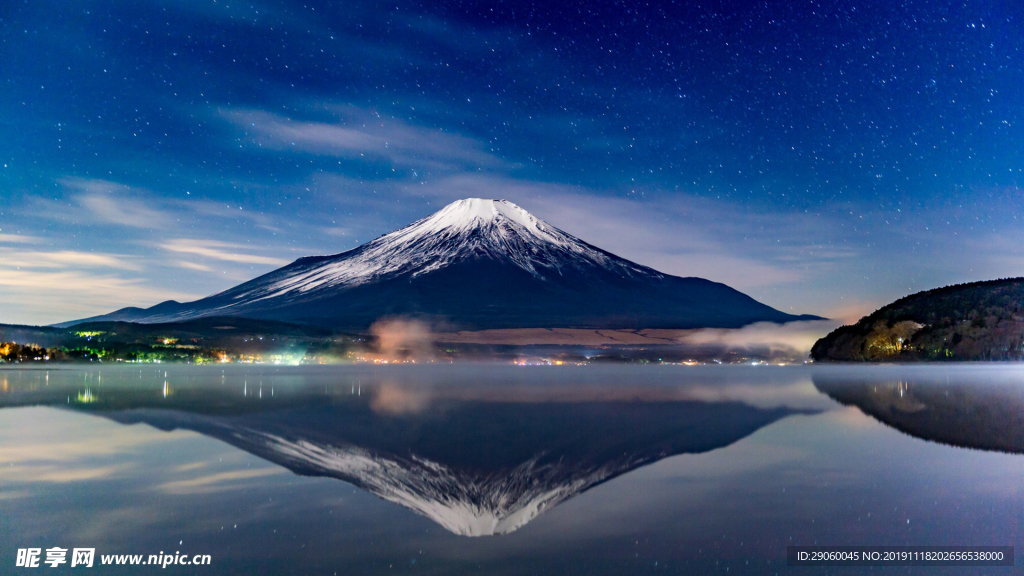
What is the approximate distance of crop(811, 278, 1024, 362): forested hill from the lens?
121812 mm

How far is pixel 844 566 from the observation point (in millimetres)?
8562

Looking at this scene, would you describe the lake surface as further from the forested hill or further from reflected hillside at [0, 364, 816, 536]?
the forested hill

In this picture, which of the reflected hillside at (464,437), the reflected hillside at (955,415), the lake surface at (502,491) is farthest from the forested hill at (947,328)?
the lake surface at (502,491)

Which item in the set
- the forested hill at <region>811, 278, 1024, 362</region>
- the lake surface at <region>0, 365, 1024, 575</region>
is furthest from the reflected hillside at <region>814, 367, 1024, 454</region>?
the forested hill at <region>811, 278, 1024, 362</region>

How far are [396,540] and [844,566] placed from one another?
541 cm

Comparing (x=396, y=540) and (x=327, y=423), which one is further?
(x=327, y=423)

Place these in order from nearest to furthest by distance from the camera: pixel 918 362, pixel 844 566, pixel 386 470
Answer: pixel 844 566 → pixel 386 470 → pixel 918 362

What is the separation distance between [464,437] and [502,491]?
24.1 feet

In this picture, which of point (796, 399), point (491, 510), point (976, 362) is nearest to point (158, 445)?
point (491, 510)

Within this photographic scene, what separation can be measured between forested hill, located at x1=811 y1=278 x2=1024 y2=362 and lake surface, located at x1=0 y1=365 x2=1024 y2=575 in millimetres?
117029

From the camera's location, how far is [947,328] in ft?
426

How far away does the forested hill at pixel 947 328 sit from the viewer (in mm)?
121812

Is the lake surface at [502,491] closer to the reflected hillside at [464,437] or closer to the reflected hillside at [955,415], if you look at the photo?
the reflected hillside at [464,437]

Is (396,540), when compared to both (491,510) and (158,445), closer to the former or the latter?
(491,510)
